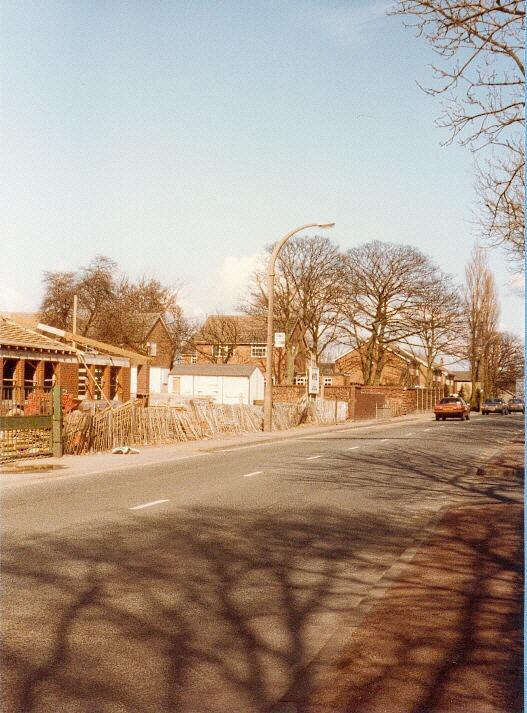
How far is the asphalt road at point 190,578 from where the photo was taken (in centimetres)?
498

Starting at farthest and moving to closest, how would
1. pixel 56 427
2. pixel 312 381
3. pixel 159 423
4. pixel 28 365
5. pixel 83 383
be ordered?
pixel 312 381, pixel 83 383, pixel 28 365, pixel 159 423, pixel 56 427

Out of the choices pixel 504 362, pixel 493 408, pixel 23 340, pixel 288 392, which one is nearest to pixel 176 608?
pixel 23 340

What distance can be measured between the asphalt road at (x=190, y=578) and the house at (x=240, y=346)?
175 feet

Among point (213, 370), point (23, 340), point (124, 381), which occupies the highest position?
point (213, 370)

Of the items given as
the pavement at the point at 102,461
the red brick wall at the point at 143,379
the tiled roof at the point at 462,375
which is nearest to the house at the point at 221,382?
the red brick wall at the point at 143,379

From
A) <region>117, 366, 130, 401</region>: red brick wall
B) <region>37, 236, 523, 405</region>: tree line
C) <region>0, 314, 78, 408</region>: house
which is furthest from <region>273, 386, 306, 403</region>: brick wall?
<region>0, 314, 78, 408</region>: house

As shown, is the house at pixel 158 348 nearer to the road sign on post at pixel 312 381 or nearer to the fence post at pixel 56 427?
the road sign on post at pixel 312 381

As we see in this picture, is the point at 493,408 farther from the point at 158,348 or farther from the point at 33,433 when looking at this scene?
the point at 33,433

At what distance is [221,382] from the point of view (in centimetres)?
6662

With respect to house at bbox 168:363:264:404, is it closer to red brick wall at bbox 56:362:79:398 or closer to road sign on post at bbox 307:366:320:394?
road sign on post at bbox 307:366:320:394

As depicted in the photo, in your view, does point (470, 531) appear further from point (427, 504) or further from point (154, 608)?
point (154, 608)

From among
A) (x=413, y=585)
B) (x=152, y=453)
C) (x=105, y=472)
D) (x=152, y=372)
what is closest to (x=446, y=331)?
(x=152, y=372)

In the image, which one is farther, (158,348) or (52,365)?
(158,348)

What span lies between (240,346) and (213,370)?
2067 cm
